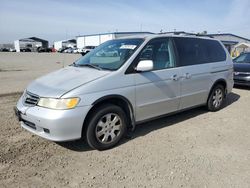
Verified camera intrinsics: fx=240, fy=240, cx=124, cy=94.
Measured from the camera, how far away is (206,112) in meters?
5.89

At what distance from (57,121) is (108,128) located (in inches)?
34.4

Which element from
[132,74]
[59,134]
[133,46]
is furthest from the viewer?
[133,46]

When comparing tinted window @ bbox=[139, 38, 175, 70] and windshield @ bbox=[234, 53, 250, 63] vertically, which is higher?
tinted window @ bbox=[139, 38, 175, 70]

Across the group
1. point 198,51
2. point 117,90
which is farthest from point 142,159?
point 198,51

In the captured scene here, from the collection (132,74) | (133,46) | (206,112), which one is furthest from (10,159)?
(206,112)

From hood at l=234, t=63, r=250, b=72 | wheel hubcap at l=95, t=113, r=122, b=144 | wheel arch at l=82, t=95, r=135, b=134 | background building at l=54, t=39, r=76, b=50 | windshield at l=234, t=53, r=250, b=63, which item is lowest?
wheel hubcap at l=95, t=113, r=122, b=144

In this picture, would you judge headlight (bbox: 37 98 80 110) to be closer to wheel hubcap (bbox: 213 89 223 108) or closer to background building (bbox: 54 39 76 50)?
wheel hubcap (bbox: 213 89 223 108)

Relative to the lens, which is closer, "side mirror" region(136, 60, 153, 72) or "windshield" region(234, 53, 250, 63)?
"side mirror" region(136, 60, 153, 72)

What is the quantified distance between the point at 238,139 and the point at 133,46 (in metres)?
2.53

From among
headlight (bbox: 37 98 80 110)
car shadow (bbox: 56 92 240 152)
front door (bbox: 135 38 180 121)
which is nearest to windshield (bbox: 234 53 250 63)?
car shadow (bbox: 56 92 240 152)

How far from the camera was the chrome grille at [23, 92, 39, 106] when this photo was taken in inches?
142

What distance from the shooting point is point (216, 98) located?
233 inches

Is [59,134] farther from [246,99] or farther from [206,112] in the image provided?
[246,99]

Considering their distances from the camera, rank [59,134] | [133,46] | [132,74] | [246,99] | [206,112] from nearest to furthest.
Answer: [59,134] → [132,74] → [133,46] → [206,112] → [246,99]
